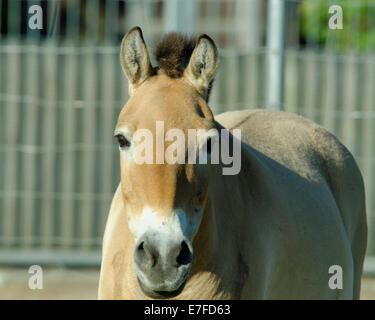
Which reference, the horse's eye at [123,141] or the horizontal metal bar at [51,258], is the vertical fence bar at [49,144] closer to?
the horizontal metal bar at [51,258]

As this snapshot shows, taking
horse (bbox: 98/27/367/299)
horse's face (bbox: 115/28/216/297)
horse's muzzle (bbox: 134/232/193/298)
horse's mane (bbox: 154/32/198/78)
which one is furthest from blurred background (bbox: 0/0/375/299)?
horse's muzzle (bbox: 134/232/193/298)

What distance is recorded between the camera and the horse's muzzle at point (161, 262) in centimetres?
292

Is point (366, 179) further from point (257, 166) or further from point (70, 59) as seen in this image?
point (257, 166)

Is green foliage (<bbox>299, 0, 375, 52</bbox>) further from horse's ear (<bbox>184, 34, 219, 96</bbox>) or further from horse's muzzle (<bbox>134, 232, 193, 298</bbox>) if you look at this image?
horse's muzzle (<bbox>134, 232, 193, 298</bbox>)

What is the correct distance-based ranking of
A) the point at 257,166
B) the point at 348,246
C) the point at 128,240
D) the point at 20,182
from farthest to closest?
the point at 20,182
the point at 348,246
the point at 257,166
the point at 128,240

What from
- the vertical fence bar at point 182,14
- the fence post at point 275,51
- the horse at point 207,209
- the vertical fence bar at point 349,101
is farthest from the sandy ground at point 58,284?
the horse at point 207,209

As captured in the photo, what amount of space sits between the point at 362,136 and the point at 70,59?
2.95m

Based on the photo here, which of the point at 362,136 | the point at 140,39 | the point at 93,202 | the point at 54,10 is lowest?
the point at 93,202

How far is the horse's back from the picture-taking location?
181 inches

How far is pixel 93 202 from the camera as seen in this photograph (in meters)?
7.38

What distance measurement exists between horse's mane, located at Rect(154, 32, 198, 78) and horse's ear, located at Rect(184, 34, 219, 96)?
0.05 meters

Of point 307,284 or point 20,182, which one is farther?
point 20,182

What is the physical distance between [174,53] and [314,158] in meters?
1.59
